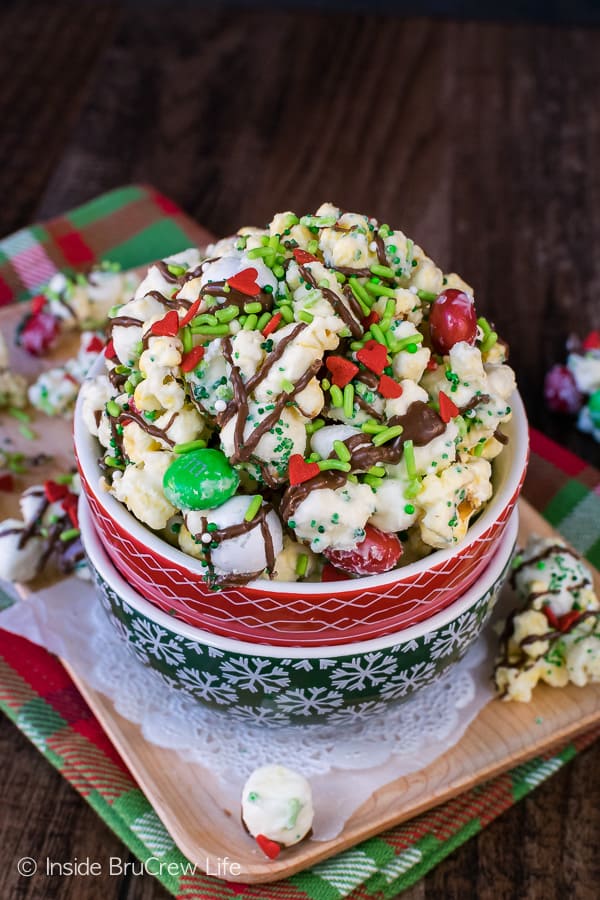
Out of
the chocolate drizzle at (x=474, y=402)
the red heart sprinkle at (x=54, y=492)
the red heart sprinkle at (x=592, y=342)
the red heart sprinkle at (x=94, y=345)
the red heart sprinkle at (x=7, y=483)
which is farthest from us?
the red heart sprinkle at (x=592, y=342)

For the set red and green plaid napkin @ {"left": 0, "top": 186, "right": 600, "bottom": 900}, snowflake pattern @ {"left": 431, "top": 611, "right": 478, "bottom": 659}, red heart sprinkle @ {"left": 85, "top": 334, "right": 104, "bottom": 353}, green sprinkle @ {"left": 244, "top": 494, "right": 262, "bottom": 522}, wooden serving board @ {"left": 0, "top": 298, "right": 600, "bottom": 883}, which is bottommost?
red and green plaid napkin @ {"left": 0, "top": 186, "right": 600, "bottom": 900}

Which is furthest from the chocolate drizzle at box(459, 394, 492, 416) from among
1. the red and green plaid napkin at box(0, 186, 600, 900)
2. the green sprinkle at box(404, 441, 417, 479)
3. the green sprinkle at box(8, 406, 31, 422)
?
the green sprinkle at box(8, 406, 31, 422)

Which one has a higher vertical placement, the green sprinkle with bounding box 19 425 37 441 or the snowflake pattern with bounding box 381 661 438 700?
the snowflake pattern with bounding box 381 661 438 700

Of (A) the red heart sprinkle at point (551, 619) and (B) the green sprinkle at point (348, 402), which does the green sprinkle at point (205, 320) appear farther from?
(A) the red heart sprinkle at point (551, 619)

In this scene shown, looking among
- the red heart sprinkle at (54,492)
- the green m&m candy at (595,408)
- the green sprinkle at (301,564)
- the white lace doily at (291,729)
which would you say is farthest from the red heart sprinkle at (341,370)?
the green m&m candy at (595,408)

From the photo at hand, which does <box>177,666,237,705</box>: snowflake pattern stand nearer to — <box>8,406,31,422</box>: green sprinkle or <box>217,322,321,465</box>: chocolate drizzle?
<box>217,322,321,465</box>: chocolate drizzle

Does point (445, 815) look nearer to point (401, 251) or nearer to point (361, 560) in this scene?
point (361, 560)
